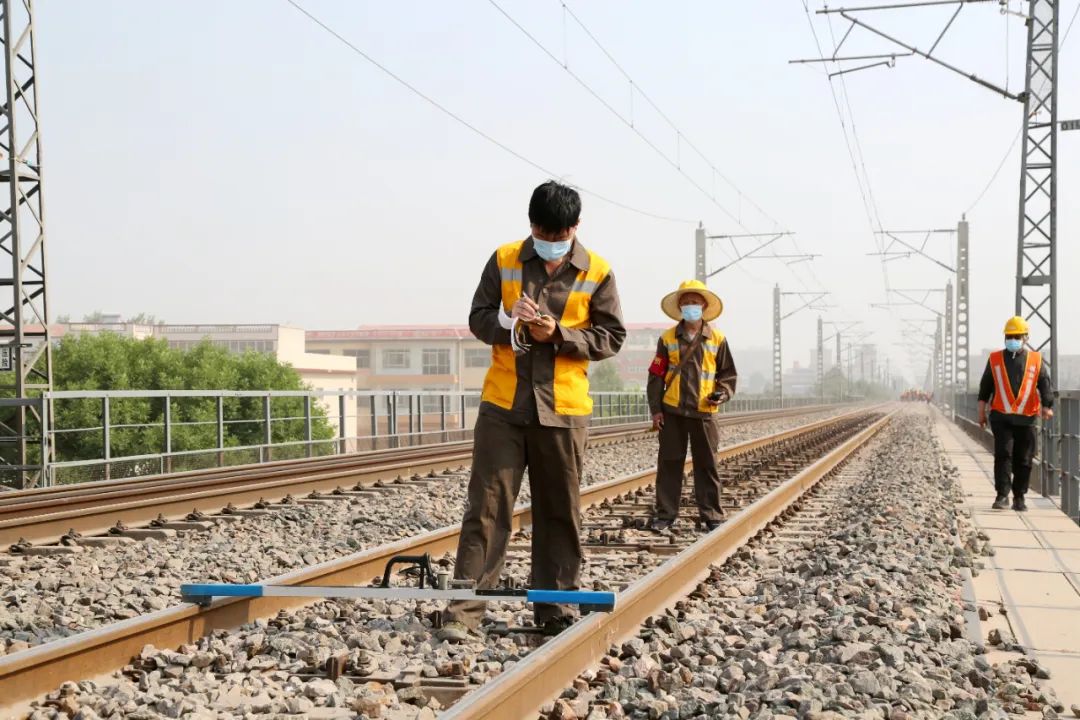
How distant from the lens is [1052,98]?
17.5m

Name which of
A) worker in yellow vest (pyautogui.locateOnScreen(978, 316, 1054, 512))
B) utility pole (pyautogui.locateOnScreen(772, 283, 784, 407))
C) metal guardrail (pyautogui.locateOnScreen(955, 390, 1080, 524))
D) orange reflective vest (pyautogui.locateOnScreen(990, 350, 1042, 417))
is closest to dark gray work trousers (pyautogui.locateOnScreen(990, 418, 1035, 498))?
worker in yellow vest (pyautogui.locateOnScreen(978, 316, 1054, 512))

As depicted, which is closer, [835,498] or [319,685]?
[319,685]

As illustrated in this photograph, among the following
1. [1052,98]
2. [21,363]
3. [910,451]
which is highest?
[1052,98]

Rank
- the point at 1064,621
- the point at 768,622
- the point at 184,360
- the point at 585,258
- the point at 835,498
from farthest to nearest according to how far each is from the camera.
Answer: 1. the point at 184,360
2. the point at 835,498
3. the point at 1064,621
4. the point at 768,622
5. the point at 585,258

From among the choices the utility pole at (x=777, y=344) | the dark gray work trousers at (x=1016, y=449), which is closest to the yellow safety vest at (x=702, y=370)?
the dark gray work trousers at (x=1016, y=449)

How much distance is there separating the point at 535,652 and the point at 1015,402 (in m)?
8.52

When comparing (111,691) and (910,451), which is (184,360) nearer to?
(910,451)

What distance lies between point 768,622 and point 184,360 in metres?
48.7

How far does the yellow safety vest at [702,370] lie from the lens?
30.0 feet

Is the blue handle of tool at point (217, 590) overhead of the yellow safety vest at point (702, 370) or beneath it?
beneath

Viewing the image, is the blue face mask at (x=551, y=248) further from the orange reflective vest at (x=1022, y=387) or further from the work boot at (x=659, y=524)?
the orange reflective vest at (x=1022, y=387)

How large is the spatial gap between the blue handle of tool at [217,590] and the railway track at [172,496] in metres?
3.26

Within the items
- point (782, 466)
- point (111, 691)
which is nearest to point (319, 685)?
point (111, 691)

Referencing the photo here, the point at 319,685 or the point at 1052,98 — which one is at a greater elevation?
the point at 1052,98
